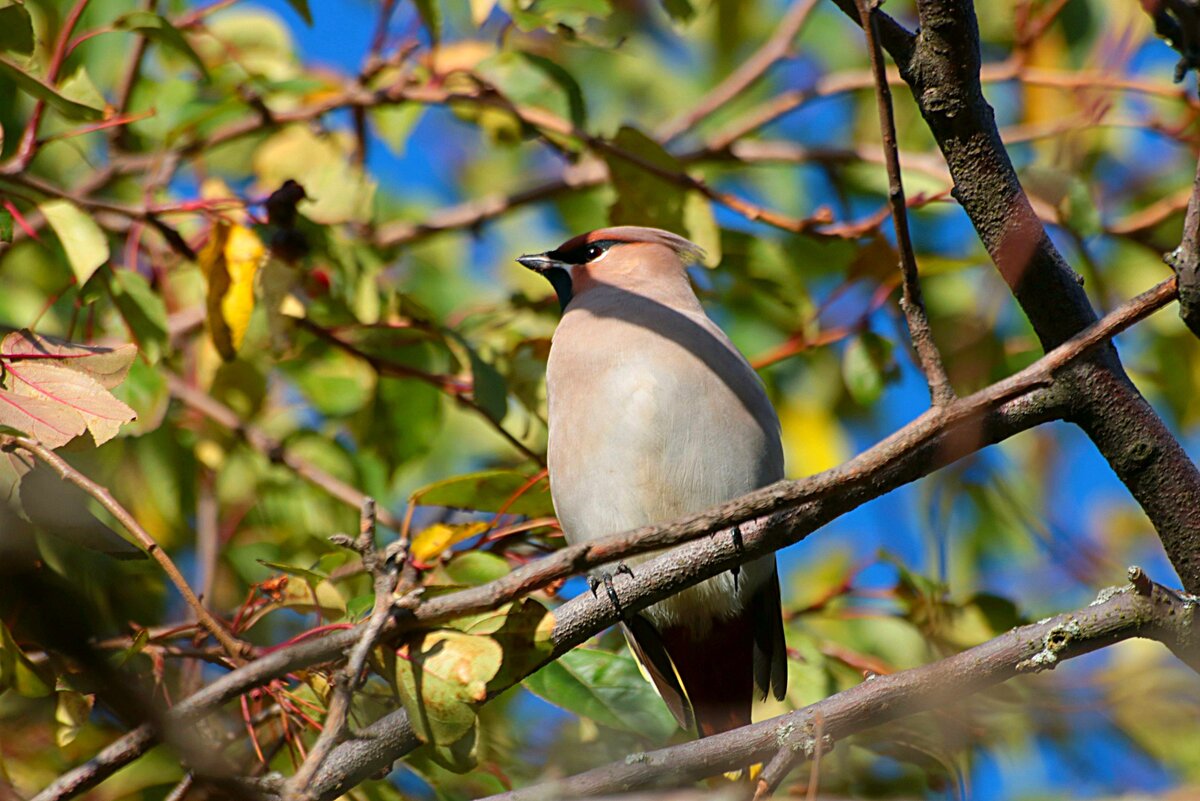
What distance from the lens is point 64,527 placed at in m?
2.28

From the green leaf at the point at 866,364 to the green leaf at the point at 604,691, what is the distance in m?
1.07

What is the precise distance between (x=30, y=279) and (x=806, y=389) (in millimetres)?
2609

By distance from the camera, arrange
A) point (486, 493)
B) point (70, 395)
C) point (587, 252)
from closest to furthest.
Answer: point (70, 395), point (486, 493), point (587, 252)

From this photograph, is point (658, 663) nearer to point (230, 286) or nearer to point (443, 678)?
point (230, 286)

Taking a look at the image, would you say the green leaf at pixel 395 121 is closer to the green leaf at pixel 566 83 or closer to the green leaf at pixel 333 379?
the green leaf at pixel 566 83

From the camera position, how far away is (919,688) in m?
2.22

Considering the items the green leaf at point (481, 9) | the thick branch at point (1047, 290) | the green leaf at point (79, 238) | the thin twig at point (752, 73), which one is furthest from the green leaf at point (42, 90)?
the thin twig at point (752, 73)

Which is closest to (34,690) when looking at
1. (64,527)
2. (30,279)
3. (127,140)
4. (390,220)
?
(64,527)

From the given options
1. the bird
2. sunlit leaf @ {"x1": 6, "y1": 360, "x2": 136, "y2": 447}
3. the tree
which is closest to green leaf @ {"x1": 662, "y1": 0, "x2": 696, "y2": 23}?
the tree

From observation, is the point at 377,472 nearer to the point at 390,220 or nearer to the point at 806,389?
the point at 390,220

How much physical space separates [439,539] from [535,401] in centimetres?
83

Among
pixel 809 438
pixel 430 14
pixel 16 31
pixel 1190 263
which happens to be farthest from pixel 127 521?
pixel 809 438

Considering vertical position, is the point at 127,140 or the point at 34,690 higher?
the point at 127,140

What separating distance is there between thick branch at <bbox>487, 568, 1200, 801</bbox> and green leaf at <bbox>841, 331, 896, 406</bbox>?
1362mm
